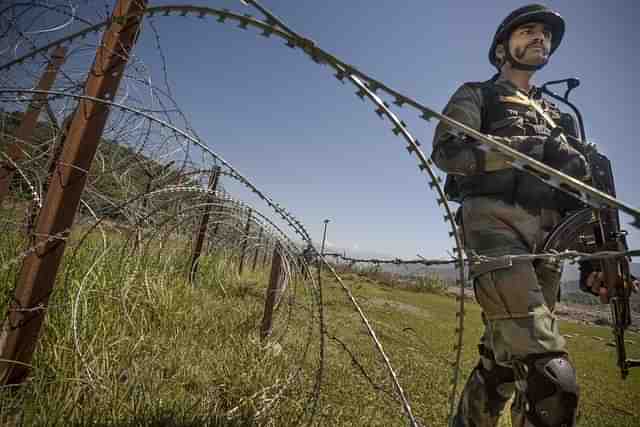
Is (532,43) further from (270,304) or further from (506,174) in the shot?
(270,304)

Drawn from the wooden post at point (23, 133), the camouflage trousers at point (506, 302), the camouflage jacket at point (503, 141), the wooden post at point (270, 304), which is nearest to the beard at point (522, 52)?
the camouflage jacket at point (503, 141)

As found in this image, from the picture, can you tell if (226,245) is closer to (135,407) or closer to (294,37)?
(135,407)

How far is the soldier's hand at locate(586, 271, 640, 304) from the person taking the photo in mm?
1468

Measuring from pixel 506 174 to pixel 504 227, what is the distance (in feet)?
0.88

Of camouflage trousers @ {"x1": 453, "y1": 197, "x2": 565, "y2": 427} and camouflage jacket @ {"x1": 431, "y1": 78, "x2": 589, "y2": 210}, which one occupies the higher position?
camouflage jacket @ {"x1": 431, "y1": 78, "x2": 589, "y2": 210}

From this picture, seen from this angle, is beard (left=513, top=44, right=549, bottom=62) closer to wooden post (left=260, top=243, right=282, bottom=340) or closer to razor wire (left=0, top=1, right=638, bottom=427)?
razor wire (left=0, top=1, right=638, bottom=427)

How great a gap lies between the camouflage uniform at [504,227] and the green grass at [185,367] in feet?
1.98

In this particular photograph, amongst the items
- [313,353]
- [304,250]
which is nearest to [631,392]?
[313,353]

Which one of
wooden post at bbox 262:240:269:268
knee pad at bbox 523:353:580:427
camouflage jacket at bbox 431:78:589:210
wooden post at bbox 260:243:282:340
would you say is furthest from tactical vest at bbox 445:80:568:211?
wooden post at bbox 260:243:282:340

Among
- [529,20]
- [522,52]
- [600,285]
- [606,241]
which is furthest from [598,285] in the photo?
[529,20]

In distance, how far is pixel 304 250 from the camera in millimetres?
1769

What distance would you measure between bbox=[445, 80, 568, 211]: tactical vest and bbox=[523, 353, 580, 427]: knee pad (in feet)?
2.39

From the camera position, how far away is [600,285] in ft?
4.98

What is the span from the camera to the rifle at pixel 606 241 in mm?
1414
